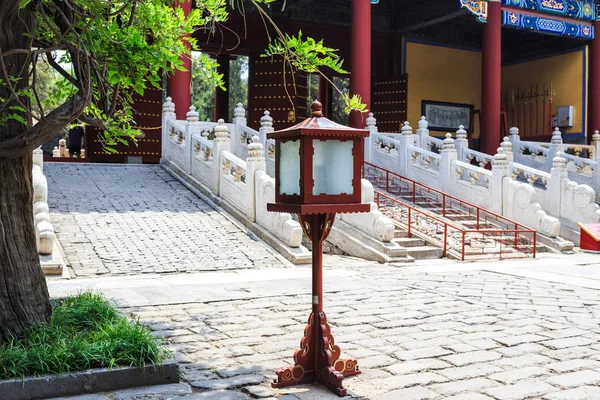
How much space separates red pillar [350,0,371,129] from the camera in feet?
54.4

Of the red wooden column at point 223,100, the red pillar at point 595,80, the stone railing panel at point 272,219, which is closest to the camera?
the stone railing panel at point 272,219

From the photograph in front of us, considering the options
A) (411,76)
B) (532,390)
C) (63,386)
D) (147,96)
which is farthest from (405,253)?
(411,76)

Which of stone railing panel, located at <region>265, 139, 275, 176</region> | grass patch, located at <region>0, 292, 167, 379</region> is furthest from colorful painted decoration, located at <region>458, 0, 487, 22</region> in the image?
grass patch, located at <region>0, 292, 167, 379</region>

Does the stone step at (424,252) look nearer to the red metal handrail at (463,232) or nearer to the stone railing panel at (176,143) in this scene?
the red metal handrail at (463,232)

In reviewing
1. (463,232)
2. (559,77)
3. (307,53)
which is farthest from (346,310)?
(559,77)

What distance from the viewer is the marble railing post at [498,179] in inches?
510

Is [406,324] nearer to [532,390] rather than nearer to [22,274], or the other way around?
[532,390]

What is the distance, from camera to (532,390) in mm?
3699

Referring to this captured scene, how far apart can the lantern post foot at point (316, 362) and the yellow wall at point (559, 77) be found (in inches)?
791

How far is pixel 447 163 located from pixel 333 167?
10.6 metres

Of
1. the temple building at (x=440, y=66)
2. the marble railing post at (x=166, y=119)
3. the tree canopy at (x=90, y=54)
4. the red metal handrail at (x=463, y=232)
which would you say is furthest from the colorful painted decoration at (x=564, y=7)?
the tree canopy at (x=90, y=54)

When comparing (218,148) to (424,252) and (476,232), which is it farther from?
(476,232)

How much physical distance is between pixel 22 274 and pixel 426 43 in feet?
68.2

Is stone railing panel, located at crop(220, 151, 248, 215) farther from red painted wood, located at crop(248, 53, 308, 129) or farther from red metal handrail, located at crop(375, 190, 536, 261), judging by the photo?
red painted wood, located at crop(248, 53, 308, 129)
